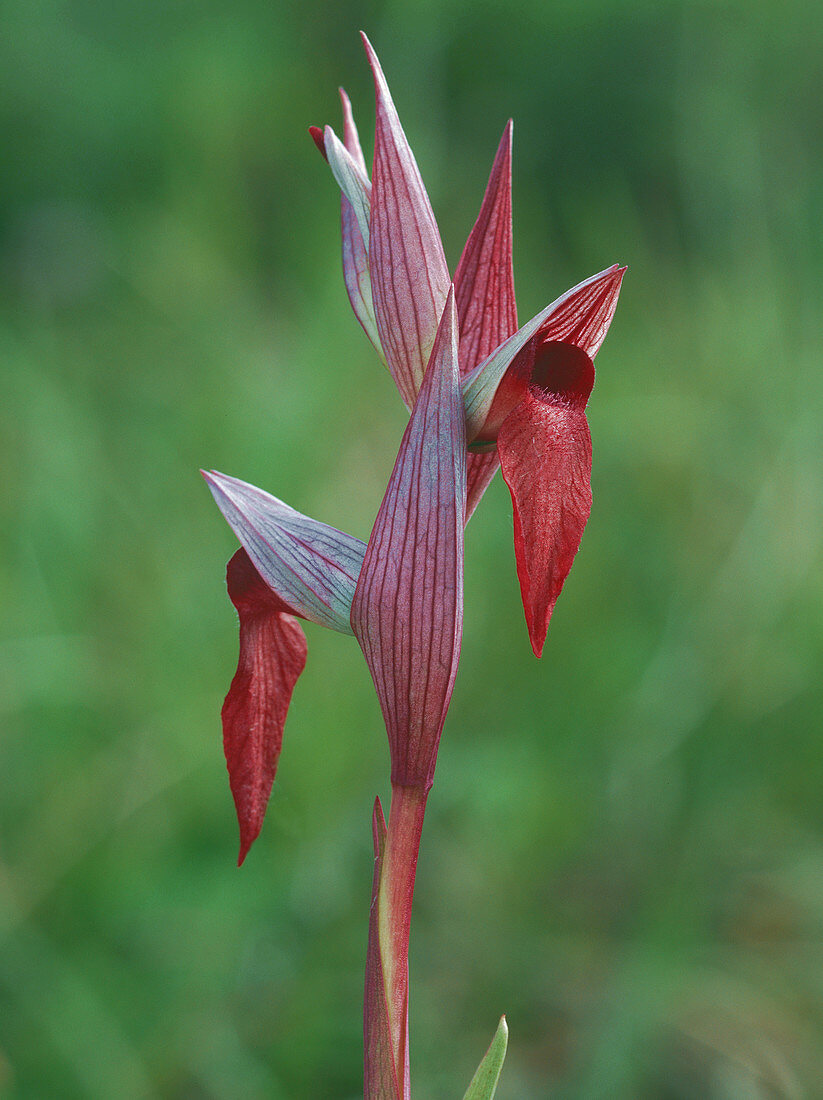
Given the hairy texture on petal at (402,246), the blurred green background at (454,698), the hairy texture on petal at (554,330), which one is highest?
the hairy texture on petal at (402,246)

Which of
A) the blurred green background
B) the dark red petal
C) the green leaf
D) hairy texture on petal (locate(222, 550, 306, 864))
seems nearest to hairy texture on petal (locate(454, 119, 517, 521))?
the dark red petal

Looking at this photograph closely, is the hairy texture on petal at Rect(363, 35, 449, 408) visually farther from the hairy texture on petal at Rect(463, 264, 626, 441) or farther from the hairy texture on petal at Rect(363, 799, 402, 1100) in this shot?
the hairy texture on petal at Rect(363, 799, 402, 1100)

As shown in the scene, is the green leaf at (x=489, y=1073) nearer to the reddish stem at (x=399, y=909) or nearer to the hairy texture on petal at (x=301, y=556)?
the reddish stem at (x=399, y=909)

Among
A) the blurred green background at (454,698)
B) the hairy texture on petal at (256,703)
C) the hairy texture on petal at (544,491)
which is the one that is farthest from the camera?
the blurred green background at (454,698)

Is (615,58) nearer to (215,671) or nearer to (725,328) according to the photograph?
(725,328)

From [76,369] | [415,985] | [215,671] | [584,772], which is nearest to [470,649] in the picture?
[584,772]

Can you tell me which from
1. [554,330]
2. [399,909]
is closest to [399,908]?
[399,909]

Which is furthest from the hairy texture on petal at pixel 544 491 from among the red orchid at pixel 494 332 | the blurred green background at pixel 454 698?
the blurred green background at pixel 454 698
